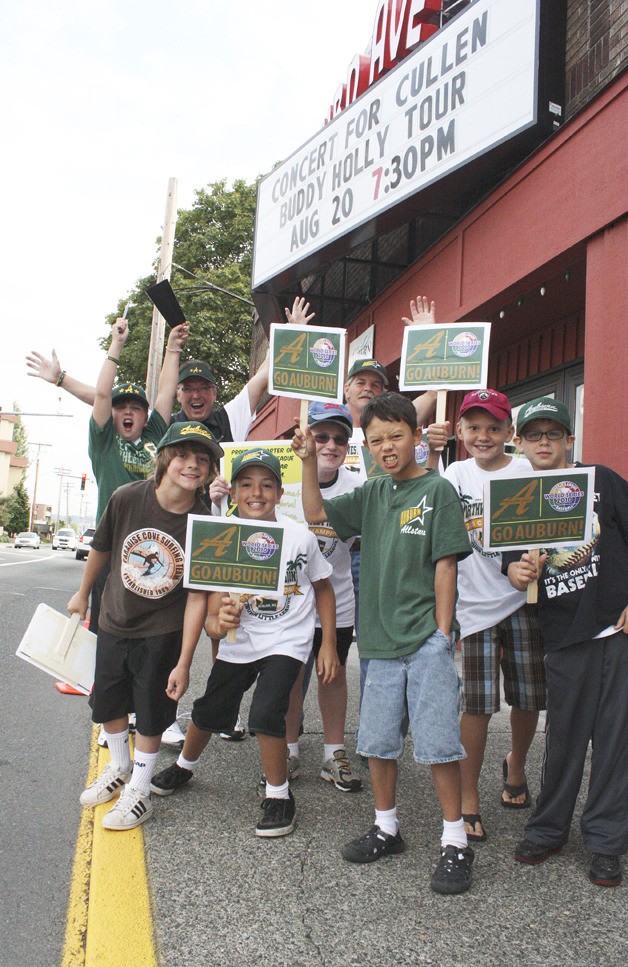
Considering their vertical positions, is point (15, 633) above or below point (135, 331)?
below

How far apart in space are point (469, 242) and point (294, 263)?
2580mm

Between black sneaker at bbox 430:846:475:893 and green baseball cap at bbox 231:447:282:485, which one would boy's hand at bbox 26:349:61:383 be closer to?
green baseball cap at bbox 231:447:282:485

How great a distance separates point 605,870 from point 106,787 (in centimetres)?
198

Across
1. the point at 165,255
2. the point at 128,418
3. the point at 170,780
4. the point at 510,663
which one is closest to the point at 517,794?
the point at 510,663

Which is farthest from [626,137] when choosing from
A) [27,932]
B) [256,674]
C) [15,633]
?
[15,633]

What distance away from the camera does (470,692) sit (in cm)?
323

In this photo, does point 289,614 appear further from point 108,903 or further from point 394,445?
point 108,903

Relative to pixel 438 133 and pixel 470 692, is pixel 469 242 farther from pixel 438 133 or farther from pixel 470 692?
pixel 470 692

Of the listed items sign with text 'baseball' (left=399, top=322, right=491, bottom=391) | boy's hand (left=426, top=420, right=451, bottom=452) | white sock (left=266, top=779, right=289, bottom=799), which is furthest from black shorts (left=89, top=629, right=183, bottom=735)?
sign with text 'baseball' (left=399, top=322, right=491, bottom=391)

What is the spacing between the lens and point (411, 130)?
24.5 feet

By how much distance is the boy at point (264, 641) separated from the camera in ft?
10.2

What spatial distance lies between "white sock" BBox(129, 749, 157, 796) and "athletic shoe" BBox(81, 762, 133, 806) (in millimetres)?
209

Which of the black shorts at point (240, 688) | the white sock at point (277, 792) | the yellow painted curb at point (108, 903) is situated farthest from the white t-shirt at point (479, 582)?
the yellow painted curb at point (108, 903)

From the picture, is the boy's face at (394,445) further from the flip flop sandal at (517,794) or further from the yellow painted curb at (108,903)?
the yellow painted curb at (108,903)
